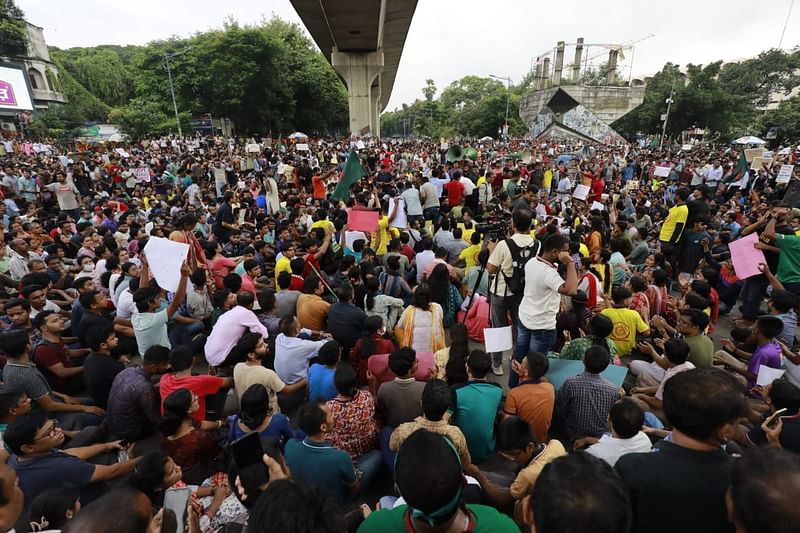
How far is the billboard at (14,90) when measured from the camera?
123 ft

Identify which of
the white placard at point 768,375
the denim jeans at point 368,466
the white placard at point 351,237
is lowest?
the denim jeans at point 368,466

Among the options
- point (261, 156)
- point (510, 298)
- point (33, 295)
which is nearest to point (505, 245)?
point (510, 298)

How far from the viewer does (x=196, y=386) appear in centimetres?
326

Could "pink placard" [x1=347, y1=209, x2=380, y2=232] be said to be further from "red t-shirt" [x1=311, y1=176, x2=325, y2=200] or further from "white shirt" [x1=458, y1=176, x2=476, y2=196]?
"red t-shirt" [x1=311, y1=176, x2=325, y2=200]

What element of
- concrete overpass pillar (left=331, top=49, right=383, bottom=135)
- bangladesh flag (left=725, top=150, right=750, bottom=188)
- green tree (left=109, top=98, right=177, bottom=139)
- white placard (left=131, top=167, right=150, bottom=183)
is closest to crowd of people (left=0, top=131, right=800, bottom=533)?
bangladesh flag (left=725, top=150, right=750, bottom=188)

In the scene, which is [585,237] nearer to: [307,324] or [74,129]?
[307,324]

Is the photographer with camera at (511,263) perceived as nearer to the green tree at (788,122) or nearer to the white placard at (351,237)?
the white placard at (351,237)

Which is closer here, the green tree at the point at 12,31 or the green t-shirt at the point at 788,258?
the green t-shirt at the point at 788,258

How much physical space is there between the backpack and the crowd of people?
20mm

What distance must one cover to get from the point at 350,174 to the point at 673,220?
→ 584cm

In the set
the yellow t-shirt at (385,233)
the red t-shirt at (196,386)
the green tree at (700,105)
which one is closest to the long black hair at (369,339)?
the red t-shirt at (196,386)

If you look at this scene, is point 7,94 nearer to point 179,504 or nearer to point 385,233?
point 385,233

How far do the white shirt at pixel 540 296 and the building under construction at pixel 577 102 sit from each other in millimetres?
45949

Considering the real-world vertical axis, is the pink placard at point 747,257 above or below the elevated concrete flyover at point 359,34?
below
